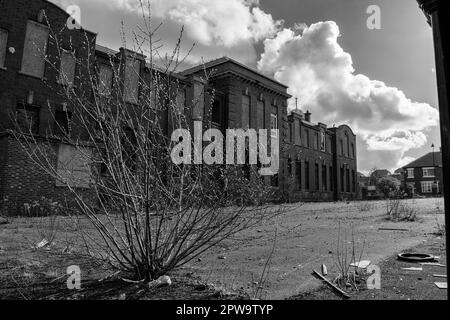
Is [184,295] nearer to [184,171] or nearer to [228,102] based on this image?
[184,171]

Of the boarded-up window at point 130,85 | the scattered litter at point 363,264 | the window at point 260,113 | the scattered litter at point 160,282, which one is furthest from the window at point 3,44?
the window at point 260,113

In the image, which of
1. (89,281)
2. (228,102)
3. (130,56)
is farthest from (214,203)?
(228,102)

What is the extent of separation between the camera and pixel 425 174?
77.1 m

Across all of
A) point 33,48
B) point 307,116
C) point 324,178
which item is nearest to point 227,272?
point 33,48

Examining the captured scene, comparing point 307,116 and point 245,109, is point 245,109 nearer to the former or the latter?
point 245,109

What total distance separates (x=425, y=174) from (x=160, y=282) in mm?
85500

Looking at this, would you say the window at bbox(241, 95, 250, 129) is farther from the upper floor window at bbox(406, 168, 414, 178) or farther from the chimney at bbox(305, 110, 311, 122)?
the upper floor window at bbox(406, 168, 414, 178)

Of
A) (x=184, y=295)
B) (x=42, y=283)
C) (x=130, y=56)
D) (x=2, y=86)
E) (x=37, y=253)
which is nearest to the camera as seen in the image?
(x=184, y=295)

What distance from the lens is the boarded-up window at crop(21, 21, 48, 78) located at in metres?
16.7

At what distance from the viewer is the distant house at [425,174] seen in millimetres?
75394

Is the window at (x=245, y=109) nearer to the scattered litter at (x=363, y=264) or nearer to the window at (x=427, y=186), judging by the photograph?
the scattered litter at (x=363, y=264)

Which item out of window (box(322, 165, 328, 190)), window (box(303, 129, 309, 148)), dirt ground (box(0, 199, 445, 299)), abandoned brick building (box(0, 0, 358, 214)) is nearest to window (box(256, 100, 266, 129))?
abandoned brick building (box(0, 0, 358, 214))

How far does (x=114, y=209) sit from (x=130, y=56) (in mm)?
1809
